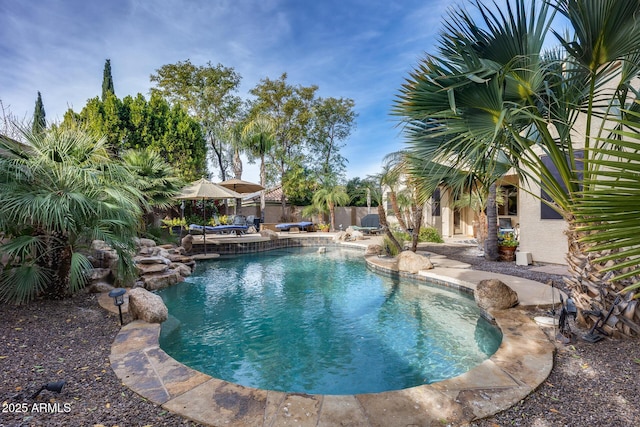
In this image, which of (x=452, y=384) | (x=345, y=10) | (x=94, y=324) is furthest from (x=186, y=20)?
(x=452, y=384)

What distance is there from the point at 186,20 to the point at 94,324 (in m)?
10.3

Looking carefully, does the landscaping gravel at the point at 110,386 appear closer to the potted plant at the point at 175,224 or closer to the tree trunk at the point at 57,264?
the tree trunk at the point at 57,264

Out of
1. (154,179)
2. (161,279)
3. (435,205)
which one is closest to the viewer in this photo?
(161,279)

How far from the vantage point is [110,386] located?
2.88 meters

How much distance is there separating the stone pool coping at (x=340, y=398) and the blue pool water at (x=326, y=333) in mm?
764

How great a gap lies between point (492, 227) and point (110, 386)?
31.8 ft

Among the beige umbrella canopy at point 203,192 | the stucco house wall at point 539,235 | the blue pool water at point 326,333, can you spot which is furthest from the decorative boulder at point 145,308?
the stucco house wall at point 539,235

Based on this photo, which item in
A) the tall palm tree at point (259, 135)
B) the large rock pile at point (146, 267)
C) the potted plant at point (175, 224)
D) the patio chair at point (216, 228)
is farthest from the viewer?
the tall palm tree at point (259, 135)

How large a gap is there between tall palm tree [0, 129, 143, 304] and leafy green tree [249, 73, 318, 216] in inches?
730

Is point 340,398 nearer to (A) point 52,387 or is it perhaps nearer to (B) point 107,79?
(A) point 52,387

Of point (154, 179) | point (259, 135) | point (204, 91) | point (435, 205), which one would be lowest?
point (435, 205)

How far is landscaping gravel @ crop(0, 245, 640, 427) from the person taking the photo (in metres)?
2.40

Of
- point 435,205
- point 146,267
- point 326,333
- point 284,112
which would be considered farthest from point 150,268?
point 284,112

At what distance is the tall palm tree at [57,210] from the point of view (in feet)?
15.1
